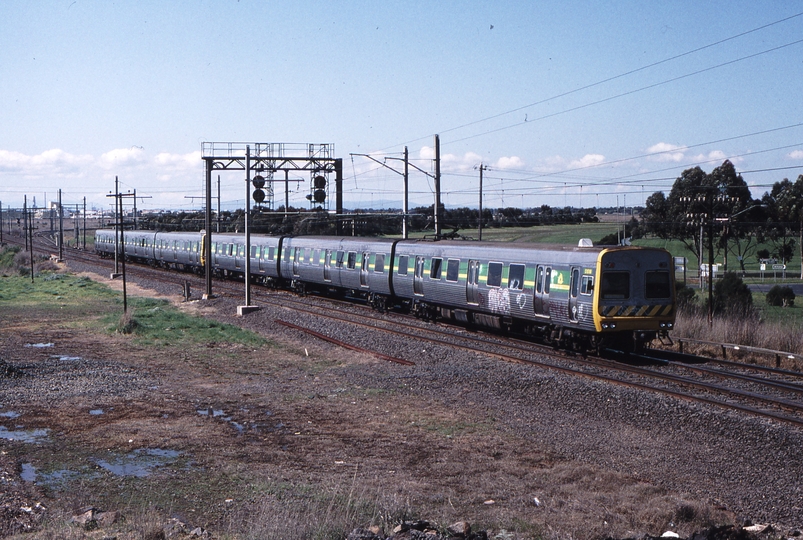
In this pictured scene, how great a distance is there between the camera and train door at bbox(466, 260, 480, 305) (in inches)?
961

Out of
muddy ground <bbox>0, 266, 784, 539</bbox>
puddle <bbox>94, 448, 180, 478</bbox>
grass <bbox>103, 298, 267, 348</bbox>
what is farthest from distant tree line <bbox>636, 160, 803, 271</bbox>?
puddle <bbox>94, 448, 180, 478</bbox>

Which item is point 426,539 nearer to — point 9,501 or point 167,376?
point 9,501

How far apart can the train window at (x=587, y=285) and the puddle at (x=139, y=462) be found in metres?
10.9

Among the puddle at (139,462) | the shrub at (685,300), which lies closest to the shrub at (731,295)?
the shrub at (685,300)

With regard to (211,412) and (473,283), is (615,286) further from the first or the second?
(211,412)

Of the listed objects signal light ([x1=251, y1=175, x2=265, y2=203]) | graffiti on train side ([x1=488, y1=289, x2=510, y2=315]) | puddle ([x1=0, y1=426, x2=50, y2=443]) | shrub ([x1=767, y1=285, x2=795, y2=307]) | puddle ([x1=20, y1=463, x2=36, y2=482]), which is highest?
signal light ([x1=251, y1=175, x2=265, y2=203])

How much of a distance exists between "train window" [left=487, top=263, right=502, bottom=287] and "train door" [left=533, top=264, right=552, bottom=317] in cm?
186

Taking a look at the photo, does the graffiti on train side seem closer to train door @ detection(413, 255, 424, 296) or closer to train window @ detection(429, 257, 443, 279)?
train window @ detection(429, 257, 443, 279)

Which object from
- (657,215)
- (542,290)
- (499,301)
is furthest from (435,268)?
(657,215)

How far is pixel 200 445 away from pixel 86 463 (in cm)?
174

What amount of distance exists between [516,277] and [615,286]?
144 inches

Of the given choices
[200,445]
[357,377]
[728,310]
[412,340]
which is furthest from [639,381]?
[728,310]

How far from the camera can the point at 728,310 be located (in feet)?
104

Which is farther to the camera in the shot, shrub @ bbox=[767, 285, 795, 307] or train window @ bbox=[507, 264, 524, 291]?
shrub @ bbox=[767, 285, 795, 307]
